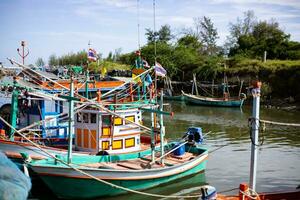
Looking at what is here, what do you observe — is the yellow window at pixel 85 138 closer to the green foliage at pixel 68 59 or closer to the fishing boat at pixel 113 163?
the fishing boat at pixel 113 163

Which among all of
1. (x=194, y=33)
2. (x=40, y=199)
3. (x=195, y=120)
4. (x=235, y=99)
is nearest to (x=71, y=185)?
(x=40, y=199)

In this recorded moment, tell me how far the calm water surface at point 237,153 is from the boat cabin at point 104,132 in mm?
2249

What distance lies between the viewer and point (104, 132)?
14734mm

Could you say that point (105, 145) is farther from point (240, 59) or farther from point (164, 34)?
point (164, 34)

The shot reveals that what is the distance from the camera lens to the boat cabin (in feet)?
48.2

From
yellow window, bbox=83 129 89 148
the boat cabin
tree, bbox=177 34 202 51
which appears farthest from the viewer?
tree, bbox=177 34 202 51

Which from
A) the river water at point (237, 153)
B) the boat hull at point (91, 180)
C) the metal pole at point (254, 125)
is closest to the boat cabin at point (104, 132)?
the boat hull at point (91, 180)

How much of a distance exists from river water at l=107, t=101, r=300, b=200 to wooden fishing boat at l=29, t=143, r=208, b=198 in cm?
51

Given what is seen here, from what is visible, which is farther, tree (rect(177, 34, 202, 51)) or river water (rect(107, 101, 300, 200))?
tree (rect(177, 34, 202, 51))

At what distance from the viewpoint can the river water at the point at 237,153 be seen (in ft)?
49.3

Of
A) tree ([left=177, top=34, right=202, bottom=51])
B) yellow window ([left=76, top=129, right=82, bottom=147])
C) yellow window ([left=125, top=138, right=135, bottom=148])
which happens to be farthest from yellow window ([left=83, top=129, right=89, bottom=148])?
tree ([left=177, top=34, right=202, bottom=51])

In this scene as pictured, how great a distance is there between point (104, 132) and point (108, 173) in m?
2.50

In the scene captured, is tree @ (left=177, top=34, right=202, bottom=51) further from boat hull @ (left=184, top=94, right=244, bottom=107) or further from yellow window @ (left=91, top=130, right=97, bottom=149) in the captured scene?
yellow window @ (left=91, top=130, right=97, bottom=149)

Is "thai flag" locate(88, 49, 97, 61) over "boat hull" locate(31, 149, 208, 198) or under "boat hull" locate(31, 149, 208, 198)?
over
